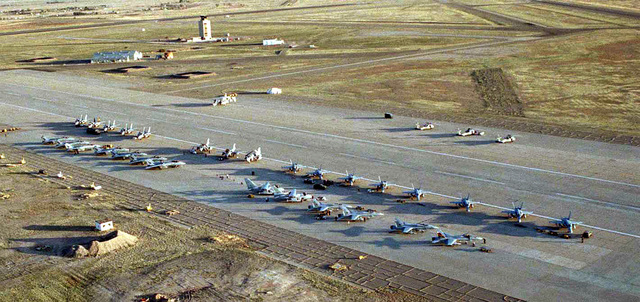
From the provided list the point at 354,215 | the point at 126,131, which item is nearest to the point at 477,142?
the point at 354,215

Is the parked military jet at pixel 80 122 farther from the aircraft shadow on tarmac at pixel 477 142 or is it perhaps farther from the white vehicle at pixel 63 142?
the aircraft shadow on tarmac at pixel 477 142

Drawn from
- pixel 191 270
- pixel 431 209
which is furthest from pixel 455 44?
pixel 191 270

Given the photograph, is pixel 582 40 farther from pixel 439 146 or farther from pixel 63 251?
pixel 63 251

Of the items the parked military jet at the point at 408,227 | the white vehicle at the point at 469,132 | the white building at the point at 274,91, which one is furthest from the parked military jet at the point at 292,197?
the white building at the point at 274,91

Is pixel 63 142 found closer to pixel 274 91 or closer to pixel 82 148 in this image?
pixel 82 148

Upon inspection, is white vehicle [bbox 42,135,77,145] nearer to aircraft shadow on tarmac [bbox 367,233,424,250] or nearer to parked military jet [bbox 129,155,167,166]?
parked military jet [bbox 129,155,167,166]
